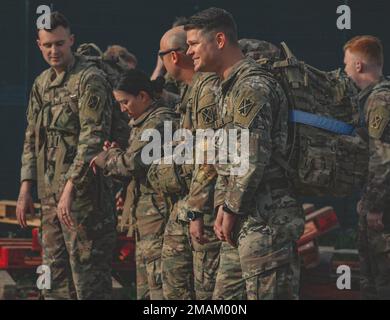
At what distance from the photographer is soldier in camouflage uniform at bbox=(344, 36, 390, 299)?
30.5 feet

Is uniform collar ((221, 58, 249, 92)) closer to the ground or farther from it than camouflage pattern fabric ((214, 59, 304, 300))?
farther from it

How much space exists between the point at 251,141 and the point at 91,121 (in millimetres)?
2618

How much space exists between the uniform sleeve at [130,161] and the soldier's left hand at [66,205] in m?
0.41

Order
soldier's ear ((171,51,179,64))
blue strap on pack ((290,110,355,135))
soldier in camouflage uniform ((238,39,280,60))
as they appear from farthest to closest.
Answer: soldier's ear ((171,51,179,64)) → soldier in camouflage uniform ((238,39,280,60)) → blue strap on pack ((290,110,355,135))

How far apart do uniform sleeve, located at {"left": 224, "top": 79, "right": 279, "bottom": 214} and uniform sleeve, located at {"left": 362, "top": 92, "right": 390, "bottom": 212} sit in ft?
7.91

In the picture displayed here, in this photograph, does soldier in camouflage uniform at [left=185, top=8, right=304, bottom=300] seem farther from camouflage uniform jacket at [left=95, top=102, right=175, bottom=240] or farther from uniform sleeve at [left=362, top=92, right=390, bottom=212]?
uniform sleeve at [left=362, top=92, right=390, bottom=212]

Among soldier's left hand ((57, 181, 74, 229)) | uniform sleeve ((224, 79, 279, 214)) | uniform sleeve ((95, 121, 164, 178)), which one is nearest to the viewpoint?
uniform sleeve ((224, 79, 279, 214))

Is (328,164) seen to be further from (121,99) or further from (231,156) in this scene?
(121,99)

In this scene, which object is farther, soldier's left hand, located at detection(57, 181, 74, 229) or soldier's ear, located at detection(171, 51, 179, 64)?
soldier's left hand, located at detection(57, 181, 74, 229)

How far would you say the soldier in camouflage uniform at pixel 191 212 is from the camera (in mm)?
7723

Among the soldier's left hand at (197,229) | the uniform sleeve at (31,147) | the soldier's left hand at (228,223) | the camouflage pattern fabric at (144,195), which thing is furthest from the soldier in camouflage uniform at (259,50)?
the uniform sleeve at (31,147)

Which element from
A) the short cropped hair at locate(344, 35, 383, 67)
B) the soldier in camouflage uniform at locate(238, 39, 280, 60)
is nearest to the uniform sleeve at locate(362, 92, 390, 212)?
the short cropped hair at locate(344, 35, 383, 67)
